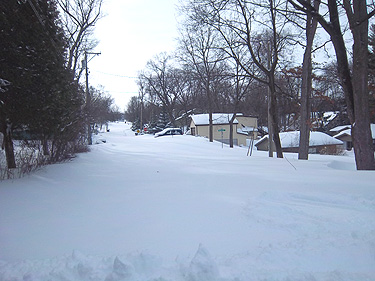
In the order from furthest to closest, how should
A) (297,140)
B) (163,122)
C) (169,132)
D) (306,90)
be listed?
(163,122), (169,132), (297,140), (306,90)

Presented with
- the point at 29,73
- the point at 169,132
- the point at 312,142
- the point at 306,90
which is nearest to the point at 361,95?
the point at 306,90

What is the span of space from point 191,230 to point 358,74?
7407 mm

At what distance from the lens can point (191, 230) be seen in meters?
3.40

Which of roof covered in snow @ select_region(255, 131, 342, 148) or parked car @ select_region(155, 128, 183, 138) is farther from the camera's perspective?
parked car @ select_region(155, 128, 183, 138)

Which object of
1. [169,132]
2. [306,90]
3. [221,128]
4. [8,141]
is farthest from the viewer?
[169,132]

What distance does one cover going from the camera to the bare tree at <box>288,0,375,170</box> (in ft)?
26.3

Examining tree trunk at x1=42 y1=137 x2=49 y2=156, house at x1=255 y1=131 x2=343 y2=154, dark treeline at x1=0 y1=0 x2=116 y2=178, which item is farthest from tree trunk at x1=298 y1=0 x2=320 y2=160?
house at x1=255 y1=131 x2=343 y2=154

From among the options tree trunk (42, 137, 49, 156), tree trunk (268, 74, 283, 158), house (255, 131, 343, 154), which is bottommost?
house (255, 131, 343, 154)

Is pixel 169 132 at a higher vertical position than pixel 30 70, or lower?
lower

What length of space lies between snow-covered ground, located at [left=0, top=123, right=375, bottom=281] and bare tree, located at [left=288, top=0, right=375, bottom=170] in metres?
2.65

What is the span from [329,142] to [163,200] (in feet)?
105

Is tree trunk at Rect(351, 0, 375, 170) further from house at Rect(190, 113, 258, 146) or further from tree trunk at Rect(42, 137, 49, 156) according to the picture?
house at Rect(190, 113, 258, 146)

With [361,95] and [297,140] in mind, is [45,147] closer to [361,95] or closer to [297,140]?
[361,95]

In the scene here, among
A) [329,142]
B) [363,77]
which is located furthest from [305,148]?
[329,142]
